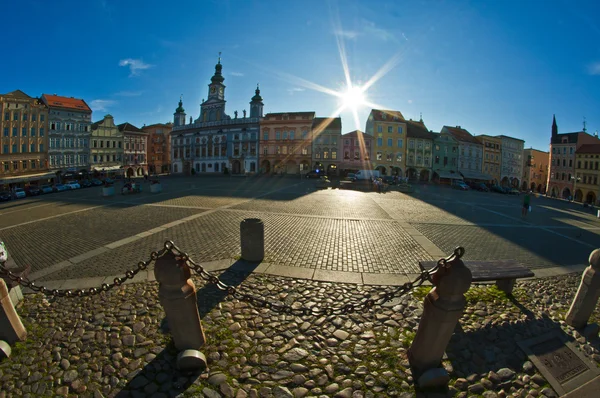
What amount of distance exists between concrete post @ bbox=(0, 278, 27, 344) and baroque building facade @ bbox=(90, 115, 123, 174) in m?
61.5

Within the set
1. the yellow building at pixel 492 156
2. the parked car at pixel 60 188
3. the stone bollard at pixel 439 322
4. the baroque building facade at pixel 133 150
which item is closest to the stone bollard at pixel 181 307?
the stone bollard at pixel 439 322

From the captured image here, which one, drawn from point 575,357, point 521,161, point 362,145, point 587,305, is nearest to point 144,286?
point 575,357

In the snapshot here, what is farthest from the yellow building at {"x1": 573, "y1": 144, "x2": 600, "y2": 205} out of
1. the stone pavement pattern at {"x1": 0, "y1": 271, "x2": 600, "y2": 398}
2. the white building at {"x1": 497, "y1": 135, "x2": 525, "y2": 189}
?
the stone pavement pattern at {"x1": 0, "y1": 271, "x2": 600, "y2": 398}

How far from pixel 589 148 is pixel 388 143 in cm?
3937

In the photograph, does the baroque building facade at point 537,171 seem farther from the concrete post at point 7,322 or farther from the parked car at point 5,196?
the parked car at point 5,196

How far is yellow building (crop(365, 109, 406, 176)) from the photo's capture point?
53.3 m

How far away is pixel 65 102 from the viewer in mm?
50219

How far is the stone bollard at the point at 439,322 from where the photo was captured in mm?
2918

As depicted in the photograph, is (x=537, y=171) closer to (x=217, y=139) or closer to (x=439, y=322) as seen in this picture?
(x=217, y=139)

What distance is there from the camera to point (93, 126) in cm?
5506

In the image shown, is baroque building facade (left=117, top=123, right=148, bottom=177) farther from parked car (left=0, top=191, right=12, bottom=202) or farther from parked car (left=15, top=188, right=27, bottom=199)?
parked car (left=0, top=191, right=12, bottom=202)

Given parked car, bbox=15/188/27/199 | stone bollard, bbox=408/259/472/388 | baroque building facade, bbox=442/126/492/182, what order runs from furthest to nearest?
baroque building facade, bbox=442/126/492/182 → parked car, bbox=15/188/27/199 → stone bollard, bbox=408/259/472/388

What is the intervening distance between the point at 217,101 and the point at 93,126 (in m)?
25.5

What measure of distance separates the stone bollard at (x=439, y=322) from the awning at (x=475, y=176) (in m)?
61.3
